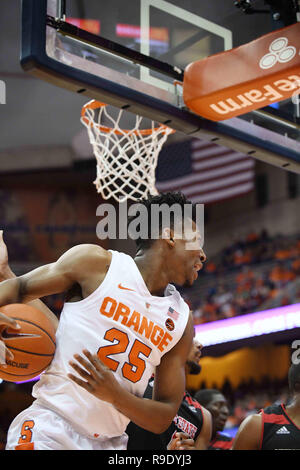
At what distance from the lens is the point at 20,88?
14938 mm

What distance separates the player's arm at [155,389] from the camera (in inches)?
90.5

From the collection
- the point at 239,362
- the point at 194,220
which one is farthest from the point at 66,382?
the point at 239,362

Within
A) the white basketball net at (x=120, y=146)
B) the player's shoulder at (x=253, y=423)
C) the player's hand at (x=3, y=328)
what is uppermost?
the white basketball net at (x=120, y=146)

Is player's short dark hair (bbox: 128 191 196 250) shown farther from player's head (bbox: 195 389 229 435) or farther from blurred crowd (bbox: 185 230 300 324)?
blurred crowd (bbox: 185 230 300 324)

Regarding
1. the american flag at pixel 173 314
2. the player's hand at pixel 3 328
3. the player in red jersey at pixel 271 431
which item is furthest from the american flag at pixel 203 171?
the player's hand at pixel 3 328

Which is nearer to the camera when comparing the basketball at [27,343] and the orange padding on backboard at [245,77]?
the basketball at [27,343]

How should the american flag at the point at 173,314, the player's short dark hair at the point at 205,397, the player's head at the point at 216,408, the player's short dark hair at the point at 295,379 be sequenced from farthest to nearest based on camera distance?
the player's short dark hair at the point at 205,397, the player's head at the point at 216,408, the player's short dark hair at the point at 295,379, the american flag at the point at 173,314

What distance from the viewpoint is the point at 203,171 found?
16203 millimetres

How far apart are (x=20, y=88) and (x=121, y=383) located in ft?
43.9

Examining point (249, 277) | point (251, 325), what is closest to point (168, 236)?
point (251, 325)

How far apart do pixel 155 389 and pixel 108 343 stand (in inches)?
13.7

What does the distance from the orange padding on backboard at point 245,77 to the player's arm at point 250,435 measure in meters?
1.89

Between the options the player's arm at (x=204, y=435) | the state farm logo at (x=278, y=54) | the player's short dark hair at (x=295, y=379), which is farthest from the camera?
the player's arm at (x=204, y=435)

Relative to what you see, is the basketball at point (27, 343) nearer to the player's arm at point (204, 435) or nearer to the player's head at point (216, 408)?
the player's arm at point (204, 435)
